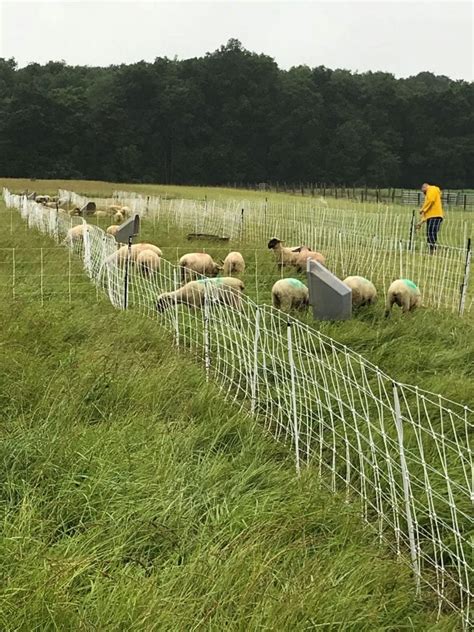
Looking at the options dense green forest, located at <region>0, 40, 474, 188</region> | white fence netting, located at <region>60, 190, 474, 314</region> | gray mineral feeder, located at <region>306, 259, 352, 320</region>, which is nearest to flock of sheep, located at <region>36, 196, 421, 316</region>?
gray mineral feeder, located at <region>306, 259, 352, 320</region>

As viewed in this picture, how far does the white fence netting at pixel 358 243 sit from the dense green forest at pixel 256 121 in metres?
48.1

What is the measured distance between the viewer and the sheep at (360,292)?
311 inches

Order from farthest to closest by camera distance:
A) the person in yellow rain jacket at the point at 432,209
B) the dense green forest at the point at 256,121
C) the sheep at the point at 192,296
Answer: the dense green forest at the point at 256,121 → the person in yellow rain jacket at the point at 432,209 → the sheep at the point at 192,296

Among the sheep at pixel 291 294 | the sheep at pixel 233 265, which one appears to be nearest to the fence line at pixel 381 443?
the sheep at pixel 291 294

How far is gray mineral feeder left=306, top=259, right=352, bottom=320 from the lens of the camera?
7233mm

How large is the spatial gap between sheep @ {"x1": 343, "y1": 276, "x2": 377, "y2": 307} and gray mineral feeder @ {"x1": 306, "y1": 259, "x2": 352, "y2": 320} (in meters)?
0.52

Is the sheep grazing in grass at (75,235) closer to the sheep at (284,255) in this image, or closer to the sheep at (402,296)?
the sheep at (284,255)

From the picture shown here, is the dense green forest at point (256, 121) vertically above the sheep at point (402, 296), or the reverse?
the dense green forest at point (256, 121)

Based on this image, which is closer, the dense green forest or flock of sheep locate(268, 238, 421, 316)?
flock of sheep locate(268, 238, 421, 316)

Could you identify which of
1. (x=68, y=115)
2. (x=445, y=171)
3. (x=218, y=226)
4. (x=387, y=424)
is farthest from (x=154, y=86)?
(x=387, y=424)

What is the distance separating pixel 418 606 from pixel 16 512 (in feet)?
5.96

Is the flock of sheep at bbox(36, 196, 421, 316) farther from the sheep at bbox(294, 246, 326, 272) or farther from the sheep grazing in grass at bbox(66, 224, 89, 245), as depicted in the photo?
the sheep grazing in grass at bbox(66, 224, 89, 245)

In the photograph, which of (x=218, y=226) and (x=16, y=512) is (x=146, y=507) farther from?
Result: (x=218, y=226)

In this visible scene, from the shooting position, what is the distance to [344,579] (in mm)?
2682
